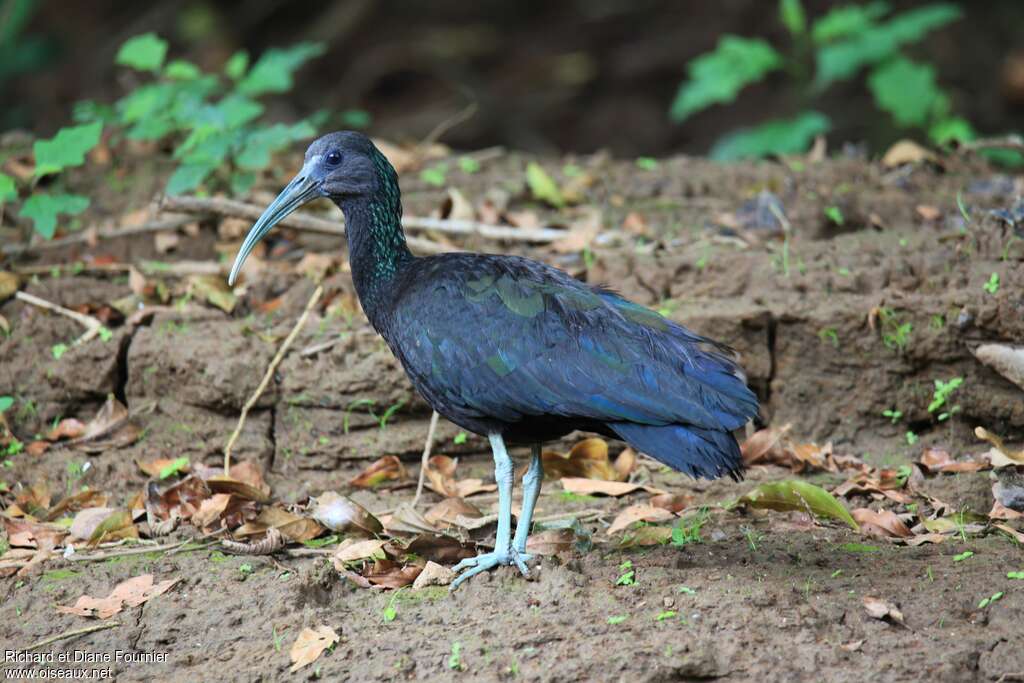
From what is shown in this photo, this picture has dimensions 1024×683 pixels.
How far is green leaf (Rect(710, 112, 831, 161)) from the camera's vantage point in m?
8.70

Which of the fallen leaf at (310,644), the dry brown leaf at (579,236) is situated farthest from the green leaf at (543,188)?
the fallen leaf at (310,644)

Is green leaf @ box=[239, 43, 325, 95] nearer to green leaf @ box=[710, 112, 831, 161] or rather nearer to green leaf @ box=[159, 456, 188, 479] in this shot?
green leaf @ box=[159, 456, 188, 479]

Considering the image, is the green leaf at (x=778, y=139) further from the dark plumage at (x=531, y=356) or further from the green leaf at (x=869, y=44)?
the dark plumage at (x=531, y=356)

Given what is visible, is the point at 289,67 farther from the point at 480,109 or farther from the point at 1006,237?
the point at 480,109

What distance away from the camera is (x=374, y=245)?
5.16m

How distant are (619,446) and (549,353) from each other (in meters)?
1.43

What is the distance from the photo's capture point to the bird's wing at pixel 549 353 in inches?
175

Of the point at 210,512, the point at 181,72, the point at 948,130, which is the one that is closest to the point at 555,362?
the point at 210,512

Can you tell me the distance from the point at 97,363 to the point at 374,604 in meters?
2.24

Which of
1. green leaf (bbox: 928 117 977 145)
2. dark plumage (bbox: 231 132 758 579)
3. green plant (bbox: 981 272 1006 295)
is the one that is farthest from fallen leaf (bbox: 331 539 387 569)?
green leaf (bbox: 928 117 977 145)

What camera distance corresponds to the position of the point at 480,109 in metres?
12.1

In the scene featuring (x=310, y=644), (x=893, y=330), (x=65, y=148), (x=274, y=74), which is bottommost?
(x=310, y=644)

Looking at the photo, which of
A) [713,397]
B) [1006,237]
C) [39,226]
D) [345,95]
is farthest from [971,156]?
[345,95]

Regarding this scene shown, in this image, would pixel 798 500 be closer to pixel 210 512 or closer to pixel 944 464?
pixel 944 464
